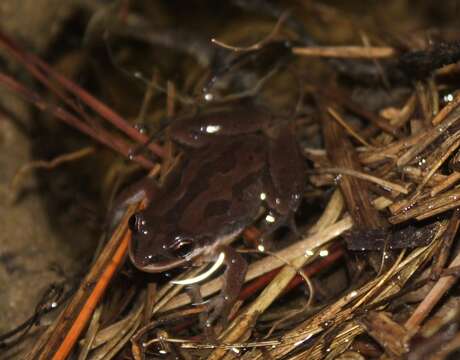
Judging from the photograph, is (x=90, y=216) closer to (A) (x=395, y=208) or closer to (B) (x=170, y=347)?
(B) (x=170, y=347)

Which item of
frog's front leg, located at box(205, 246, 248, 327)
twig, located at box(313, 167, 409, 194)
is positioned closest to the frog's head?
frog's front leg, located at box(205, 246, 248, 327)

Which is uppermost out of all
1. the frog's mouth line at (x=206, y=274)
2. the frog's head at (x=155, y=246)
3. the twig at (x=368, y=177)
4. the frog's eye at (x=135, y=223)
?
the frog's eye at (x=135, y=223)

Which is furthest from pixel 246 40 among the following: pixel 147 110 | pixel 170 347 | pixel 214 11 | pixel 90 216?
pixel 170 347

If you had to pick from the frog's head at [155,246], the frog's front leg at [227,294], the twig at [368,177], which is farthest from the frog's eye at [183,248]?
the twig at [368,177]

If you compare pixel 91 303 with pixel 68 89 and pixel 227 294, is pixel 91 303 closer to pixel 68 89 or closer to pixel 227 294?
pixel 227 294

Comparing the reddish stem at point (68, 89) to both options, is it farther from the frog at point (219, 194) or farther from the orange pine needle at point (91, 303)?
the orange pine needle at point (91, 303)

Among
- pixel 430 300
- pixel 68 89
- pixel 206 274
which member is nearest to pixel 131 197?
pixel 206 274
